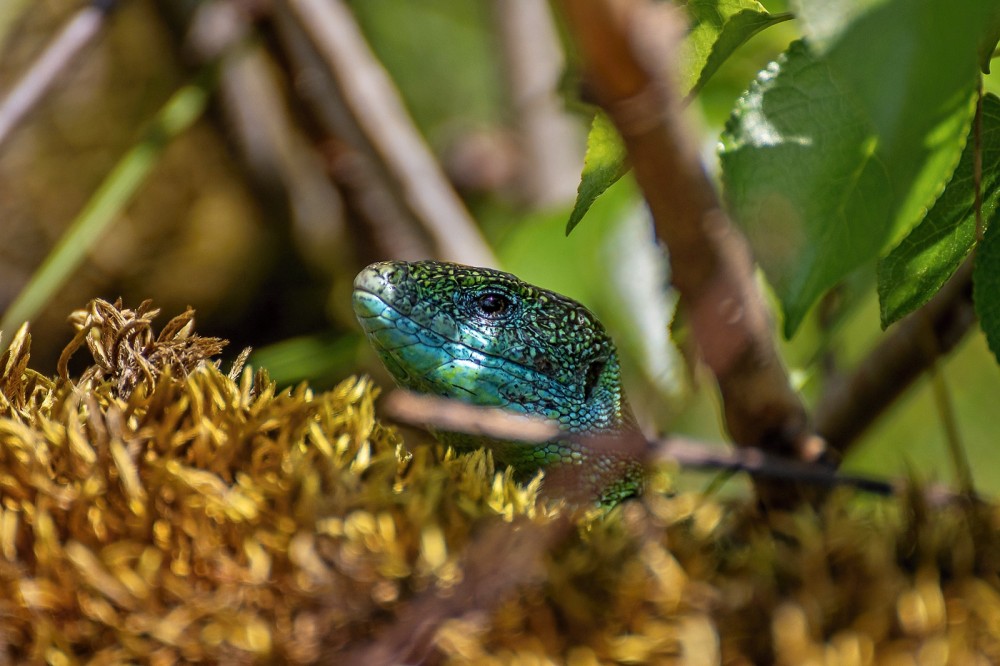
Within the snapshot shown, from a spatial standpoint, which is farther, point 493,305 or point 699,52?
point 493,305

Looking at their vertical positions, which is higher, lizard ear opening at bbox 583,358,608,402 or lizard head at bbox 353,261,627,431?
lizard head at bbox 353,261,627,431

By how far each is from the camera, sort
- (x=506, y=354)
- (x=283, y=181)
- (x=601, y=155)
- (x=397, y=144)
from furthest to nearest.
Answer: (x=283, y=181), (x=397, y=144), (x=506, y=354), (x=601, y=155)

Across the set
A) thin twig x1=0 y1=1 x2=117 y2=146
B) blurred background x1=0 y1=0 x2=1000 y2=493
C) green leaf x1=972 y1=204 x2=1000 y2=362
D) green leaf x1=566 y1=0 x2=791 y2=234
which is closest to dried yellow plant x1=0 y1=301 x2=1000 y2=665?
green leaf x1=972 y1=204 x2=1000 y2=362

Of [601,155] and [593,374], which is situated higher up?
[601,155]

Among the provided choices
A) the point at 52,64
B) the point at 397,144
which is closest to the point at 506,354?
the point at 52,64

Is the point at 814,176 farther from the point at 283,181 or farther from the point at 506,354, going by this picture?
the point at 283,181

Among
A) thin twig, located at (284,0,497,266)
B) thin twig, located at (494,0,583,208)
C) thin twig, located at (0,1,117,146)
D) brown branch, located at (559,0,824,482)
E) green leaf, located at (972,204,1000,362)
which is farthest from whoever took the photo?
thin twig, located at (494,0,583,208)

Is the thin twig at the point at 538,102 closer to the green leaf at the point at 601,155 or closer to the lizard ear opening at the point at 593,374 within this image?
the lizard ear opening at the point at 593,374

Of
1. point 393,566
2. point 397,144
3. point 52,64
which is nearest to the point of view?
point 393,566

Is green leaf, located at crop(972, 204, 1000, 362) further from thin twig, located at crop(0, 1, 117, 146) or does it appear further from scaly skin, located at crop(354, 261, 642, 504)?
thin twig, located at crop(0, 1, 117, 146)
